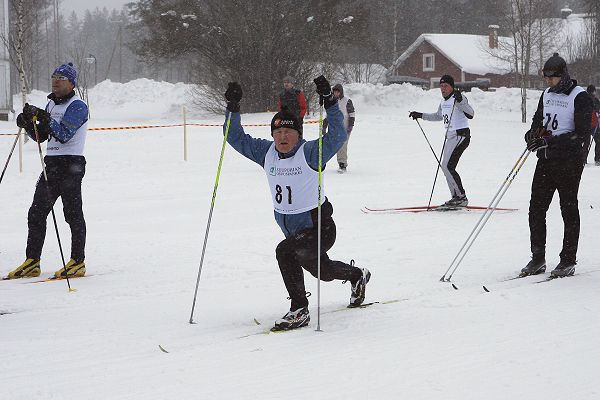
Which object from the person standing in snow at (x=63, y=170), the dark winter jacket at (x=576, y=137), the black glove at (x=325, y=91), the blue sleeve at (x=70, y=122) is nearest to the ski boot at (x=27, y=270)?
the person standing in snow at (x=63, y=170)

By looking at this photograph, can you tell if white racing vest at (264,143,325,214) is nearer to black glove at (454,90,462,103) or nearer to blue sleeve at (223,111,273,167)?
blue sleeve at (223,111,273,167)

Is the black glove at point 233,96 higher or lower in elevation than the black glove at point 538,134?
higher

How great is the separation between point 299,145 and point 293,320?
1.20 m

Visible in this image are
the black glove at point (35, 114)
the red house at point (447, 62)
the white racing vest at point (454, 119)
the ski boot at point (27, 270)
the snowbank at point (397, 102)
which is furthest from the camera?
the red house at point (447, 62)

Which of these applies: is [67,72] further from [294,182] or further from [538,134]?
[538,134]

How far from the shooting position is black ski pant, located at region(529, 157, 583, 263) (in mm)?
6434

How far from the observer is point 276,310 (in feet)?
18.7

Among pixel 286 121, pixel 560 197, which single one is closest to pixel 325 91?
pixel 286 121

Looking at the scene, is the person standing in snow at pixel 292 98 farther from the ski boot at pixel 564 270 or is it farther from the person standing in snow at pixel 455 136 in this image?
the ski boot at pixel 564 270

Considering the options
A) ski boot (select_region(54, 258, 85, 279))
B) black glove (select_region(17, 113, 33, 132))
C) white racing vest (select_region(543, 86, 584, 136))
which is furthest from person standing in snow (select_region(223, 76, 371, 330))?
ski boot (select_region(54, 258, 85, 279))

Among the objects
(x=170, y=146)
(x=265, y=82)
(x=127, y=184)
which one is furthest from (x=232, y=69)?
(x=127, y=184)

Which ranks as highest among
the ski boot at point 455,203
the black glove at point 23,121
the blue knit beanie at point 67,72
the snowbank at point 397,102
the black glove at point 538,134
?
the snowbank at point 397,102

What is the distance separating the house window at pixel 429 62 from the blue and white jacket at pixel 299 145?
4746 centimetres

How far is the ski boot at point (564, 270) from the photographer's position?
6.43 m
